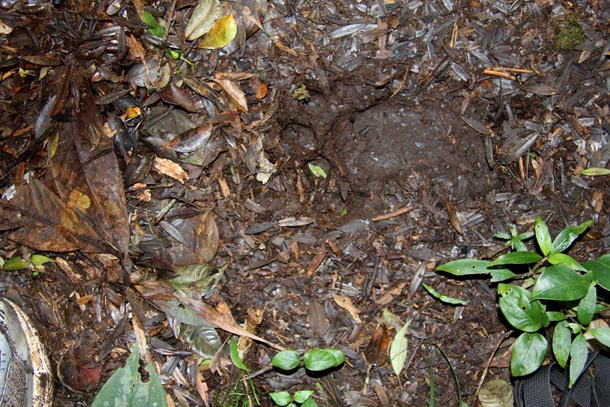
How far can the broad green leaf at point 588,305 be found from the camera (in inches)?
82.6

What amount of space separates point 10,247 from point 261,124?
1162 mm

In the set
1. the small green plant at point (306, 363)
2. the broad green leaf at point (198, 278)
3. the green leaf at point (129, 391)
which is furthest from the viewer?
the broad green leaf at point (198, 278)

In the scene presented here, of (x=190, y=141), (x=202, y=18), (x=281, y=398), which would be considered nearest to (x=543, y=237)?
(x=281, y=398)

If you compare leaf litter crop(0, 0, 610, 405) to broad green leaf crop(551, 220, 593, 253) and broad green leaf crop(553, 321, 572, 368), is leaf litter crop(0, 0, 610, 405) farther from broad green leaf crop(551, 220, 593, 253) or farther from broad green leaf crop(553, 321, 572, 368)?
broad green leaf crop(553, 321, 572, 368)

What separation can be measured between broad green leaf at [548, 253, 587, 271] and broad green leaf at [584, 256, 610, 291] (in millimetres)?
32

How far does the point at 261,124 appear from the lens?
2.36 metres

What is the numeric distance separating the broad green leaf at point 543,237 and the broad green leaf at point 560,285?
89 mm

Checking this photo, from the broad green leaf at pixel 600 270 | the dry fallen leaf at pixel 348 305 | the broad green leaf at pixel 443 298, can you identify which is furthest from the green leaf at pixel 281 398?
the broad green leaf at pixel 600 270

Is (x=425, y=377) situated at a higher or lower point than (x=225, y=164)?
lower

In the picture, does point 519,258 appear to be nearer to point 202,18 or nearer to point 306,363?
point 306,363

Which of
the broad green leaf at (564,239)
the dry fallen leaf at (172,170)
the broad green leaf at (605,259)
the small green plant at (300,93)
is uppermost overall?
the small green plant at (300,93)

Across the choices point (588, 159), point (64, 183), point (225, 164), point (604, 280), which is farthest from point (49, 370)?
point (588, 159)

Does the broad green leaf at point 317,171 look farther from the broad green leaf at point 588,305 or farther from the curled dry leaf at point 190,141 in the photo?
the broad green leaf at point 588,305

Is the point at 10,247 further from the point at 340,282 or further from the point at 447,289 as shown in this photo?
the point at 447,289
